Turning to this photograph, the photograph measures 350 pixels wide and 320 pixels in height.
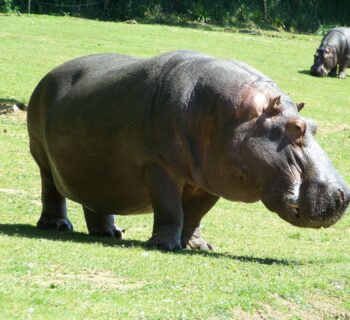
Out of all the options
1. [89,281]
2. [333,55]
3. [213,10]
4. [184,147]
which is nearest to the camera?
[89,281]

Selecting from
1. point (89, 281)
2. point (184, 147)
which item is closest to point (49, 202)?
point (184, 147)

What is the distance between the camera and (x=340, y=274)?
328 inches

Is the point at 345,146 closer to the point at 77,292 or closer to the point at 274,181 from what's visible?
the point at 274,181

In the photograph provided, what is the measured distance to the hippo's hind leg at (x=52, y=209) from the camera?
34.1 feet

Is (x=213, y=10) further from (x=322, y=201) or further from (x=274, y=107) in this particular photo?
(x=322, y=201)

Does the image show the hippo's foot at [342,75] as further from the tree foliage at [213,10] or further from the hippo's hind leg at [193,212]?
the hippo's hind leg at [193,212]

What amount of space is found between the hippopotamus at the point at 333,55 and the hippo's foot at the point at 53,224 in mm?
20073

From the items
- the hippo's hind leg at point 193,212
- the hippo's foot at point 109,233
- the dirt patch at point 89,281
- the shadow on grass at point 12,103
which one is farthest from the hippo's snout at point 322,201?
the shadow on grass at point 12,103

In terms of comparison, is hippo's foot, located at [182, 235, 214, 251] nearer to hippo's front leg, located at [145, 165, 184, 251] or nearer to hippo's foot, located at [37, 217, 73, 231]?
hippo's front leg, located at [145, 165, 184, 251]

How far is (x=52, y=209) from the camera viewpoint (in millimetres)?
10539

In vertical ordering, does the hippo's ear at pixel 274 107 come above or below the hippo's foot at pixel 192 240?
above

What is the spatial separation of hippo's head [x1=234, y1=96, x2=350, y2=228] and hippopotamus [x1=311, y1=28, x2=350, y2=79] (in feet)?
70.5

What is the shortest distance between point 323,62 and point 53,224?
67.0 feet

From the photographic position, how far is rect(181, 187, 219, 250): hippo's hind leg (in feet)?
30.9
